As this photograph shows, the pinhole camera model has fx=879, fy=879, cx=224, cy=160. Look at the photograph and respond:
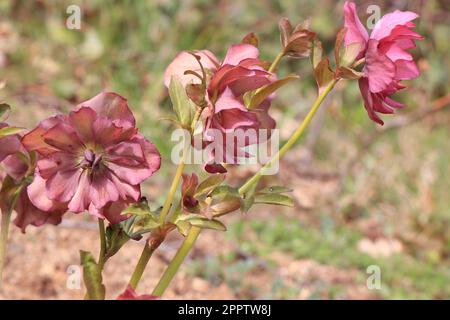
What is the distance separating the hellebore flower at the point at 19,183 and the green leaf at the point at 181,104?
0.21m

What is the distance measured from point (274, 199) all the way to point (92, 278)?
0.25 m

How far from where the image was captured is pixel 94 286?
3.60 feet

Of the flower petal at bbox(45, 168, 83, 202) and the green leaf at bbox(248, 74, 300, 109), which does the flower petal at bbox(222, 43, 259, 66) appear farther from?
the flower petal at bbox(45, 168, 83, 202)

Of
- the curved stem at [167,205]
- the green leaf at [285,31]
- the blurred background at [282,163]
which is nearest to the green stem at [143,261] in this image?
the curved stem at [167,205]

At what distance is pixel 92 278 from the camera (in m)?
1.10

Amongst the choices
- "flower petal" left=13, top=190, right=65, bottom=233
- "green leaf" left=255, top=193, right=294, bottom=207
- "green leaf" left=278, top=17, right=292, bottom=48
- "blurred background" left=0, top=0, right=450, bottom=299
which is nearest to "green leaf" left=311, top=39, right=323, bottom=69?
"green leaf" left=278, top=17, right=292, bottom=48

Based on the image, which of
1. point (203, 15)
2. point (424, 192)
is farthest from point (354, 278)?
point (203, 15)

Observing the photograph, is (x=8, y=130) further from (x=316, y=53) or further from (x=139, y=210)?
(x=316, y=53)

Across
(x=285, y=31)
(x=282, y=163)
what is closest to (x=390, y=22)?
(x=285, y=31)

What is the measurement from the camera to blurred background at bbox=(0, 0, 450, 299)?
2.01 meters

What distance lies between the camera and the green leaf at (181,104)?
1083mm

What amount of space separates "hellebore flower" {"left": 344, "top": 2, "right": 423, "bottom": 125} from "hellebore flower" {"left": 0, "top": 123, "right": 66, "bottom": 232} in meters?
0.44

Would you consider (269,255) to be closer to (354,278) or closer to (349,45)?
(354,278)
